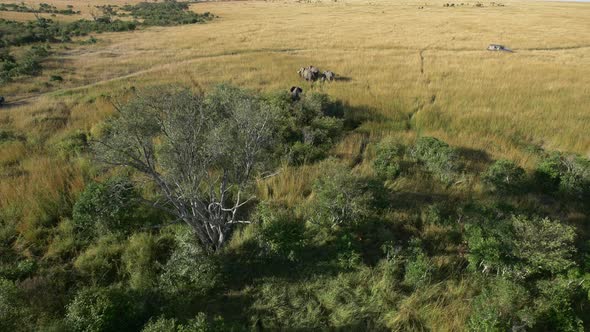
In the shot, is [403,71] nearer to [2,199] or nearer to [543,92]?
[543,92]

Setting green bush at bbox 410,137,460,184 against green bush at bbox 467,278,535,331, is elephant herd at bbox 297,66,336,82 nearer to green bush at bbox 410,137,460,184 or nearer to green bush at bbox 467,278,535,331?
green bush at bbox 410,137,460,184

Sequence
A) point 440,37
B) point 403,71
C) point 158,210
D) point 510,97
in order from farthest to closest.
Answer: point 440,37 < point 403,71 < point 510,97 < point 158,210

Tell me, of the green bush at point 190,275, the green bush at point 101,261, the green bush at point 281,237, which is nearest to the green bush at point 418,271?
the green bush at point 281,237

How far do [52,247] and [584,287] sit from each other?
30.0 ft

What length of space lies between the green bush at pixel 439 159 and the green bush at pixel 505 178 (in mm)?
801

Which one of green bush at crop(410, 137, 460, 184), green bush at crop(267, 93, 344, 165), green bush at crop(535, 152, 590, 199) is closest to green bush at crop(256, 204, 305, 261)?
green bush at crop(267, 93, 344, 165)

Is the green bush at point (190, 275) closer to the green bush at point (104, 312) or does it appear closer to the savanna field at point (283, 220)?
the savanna field at point (283, 220)

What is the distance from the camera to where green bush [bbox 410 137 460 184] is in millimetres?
7844

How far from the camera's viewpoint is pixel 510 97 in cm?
1431

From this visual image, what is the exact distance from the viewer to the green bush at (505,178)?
7371 mm

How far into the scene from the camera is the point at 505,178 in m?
7.48

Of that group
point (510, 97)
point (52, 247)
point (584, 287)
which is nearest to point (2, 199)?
point (52, 247)

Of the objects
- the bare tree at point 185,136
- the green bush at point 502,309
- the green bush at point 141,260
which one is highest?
the bare tree at point 185,136

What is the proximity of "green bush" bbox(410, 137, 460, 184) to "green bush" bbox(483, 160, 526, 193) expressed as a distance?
80cm
